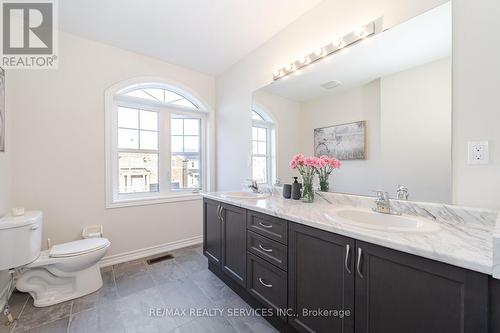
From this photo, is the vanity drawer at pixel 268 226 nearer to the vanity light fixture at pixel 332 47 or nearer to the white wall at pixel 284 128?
the white wall at pixel 284 128

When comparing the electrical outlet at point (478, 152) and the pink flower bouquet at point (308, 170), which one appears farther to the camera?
the pink flower bouquet at point (308, 170)

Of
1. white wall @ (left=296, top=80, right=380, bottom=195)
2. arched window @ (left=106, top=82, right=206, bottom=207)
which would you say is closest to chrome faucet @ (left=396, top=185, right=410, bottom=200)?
white wall @ (left=296, top=80, right=380, bottom=195)

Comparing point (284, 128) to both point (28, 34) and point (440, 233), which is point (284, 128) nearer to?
point (440, 233)

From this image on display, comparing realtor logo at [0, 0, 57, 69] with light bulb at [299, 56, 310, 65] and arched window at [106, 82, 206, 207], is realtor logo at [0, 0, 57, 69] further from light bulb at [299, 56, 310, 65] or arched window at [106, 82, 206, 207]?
light bulb at [299, 56, 310, 65]

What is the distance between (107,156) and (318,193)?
2.38 metres

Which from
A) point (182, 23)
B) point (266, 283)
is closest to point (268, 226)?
point (266, 283)

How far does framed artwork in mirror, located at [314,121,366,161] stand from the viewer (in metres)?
1.62

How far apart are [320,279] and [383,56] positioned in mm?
1539

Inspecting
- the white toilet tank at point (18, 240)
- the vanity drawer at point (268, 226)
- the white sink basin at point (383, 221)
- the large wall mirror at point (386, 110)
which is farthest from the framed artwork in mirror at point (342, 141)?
the white toilet tank at point (18, 240)

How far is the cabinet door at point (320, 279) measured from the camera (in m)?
1.06

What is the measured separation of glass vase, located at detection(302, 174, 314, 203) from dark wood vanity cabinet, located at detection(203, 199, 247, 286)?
55 centimetres

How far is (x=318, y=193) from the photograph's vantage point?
1.87 metres

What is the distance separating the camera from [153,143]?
9.64 feet

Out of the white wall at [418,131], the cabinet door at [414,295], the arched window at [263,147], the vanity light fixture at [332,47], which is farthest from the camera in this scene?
the arched window at [263,147]
